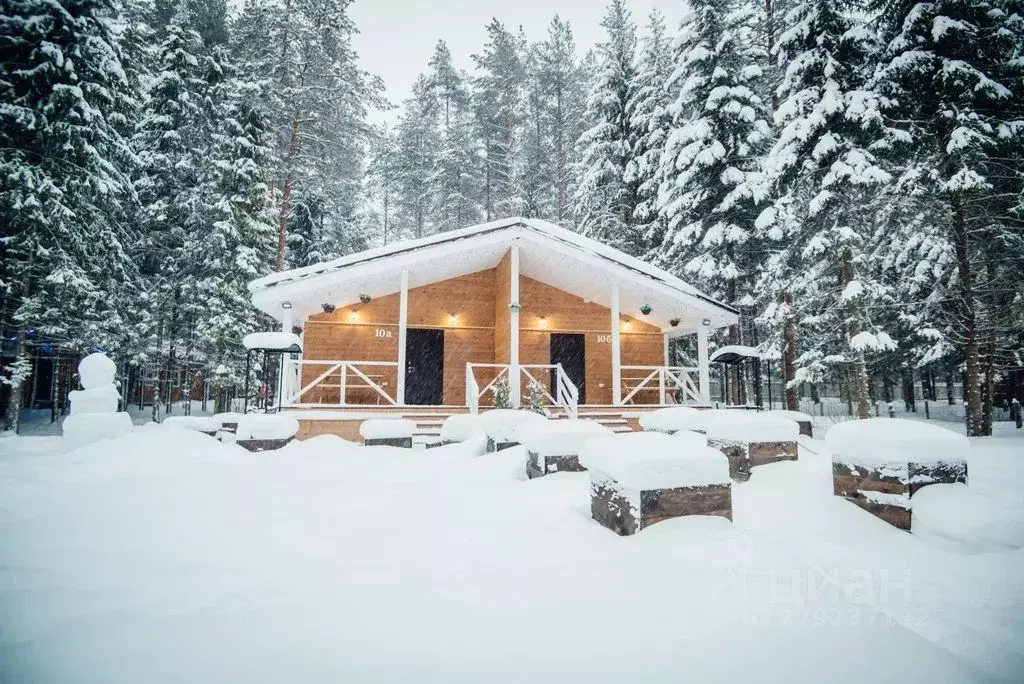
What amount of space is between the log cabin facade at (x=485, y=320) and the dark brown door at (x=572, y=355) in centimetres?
3

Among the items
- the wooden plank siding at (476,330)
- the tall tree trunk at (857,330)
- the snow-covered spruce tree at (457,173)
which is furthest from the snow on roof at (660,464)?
the snow-covered spruce tree at (457,173)

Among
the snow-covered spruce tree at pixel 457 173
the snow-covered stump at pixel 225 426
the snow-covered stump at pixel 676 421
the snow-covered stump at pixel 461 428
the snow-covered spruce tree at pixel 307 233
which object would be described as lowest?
the snow-covered stump at pixel 225 426

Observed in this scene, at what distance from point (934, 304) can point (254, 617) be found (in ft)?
50.7

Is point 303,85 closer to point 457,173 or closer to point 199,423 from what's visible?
point 457,173

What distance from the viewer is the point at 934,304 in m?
11.3

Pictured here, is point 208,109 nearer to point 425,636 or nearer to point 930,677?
point 425,636

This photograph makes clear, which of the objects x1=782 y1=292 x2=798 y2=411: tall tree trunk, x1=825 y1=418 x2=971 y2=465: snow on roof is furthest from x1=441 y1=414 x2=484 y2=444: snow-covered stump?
x1=782 y1=292 x2=798 y2=411: tall tree trunk

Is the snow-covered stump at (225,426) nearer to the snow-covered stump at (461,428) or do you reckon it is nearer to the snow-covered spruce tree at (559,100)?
the snow-covered stump at (461,428)

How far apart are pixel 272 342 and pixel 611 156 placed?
14.8 meters

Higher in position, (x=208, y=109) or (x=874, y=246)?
(x=208, y=109)

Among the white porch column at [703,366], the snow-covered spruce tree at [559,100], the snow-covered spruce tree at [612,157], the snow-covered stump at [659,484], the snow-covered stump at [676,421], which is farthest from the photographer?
the snow-covered spruce tree at [559,100]

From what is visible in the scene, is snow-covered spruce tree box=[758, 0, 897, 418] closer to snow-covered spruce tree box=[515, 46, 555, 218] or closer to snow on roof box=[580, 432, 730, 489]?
snow on roof box=[580, 432, 730, 489]

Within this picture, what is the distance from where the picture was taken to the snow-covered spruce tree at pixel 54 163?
38.0 ft

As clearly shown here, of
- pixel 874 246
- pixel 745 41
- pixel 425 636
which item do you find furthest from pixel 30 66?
pixel 874 246
